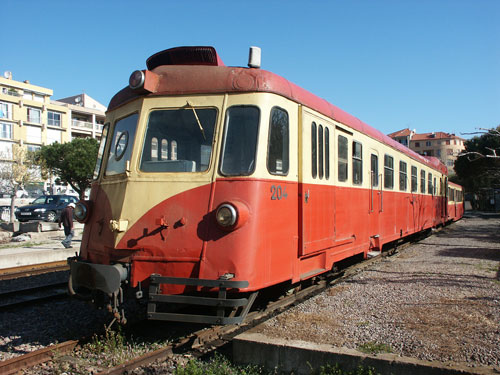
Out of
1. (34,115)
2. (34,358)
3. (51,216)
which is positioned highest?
(34,115)

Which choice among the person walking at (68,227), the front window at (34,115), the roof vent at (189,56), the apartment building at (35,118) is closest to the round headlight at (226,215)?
the roof vent at (189,56)

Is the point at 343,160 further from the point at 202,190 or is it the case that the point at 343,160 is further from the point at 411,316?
the point at 202,190

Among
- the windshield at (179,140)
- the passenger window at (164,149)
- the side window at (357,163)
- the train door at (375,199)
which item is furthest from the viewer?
the train door at (375,199)

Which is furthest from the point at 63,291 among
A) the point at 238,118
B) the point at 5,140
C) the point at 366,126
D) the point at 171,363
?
the point at 5,140

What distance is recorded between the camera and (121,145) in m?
5.73

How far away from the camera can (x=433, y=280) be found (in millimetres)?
7879

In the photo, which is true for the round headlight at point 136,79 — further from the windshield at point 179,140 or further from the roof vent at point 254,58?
the roof vent at point 254,58

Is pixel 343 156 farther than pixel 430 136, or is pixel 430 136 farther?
pixel 430 136

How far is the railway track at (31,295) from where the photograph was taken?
23.0ft

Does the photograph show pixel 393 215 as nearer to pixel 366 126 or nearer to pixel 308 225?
pixel 366 126

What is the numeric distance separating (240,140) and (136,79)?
149 cm

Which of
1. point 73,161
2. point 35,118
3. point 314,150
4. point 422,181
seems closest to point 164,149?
point 314,150

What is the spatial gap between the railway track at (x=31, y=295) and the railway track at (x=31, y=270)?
1.72 metres

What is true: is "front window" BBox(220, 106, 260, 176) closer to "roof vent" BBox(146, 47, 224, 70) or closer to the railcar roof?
the railcar roof
